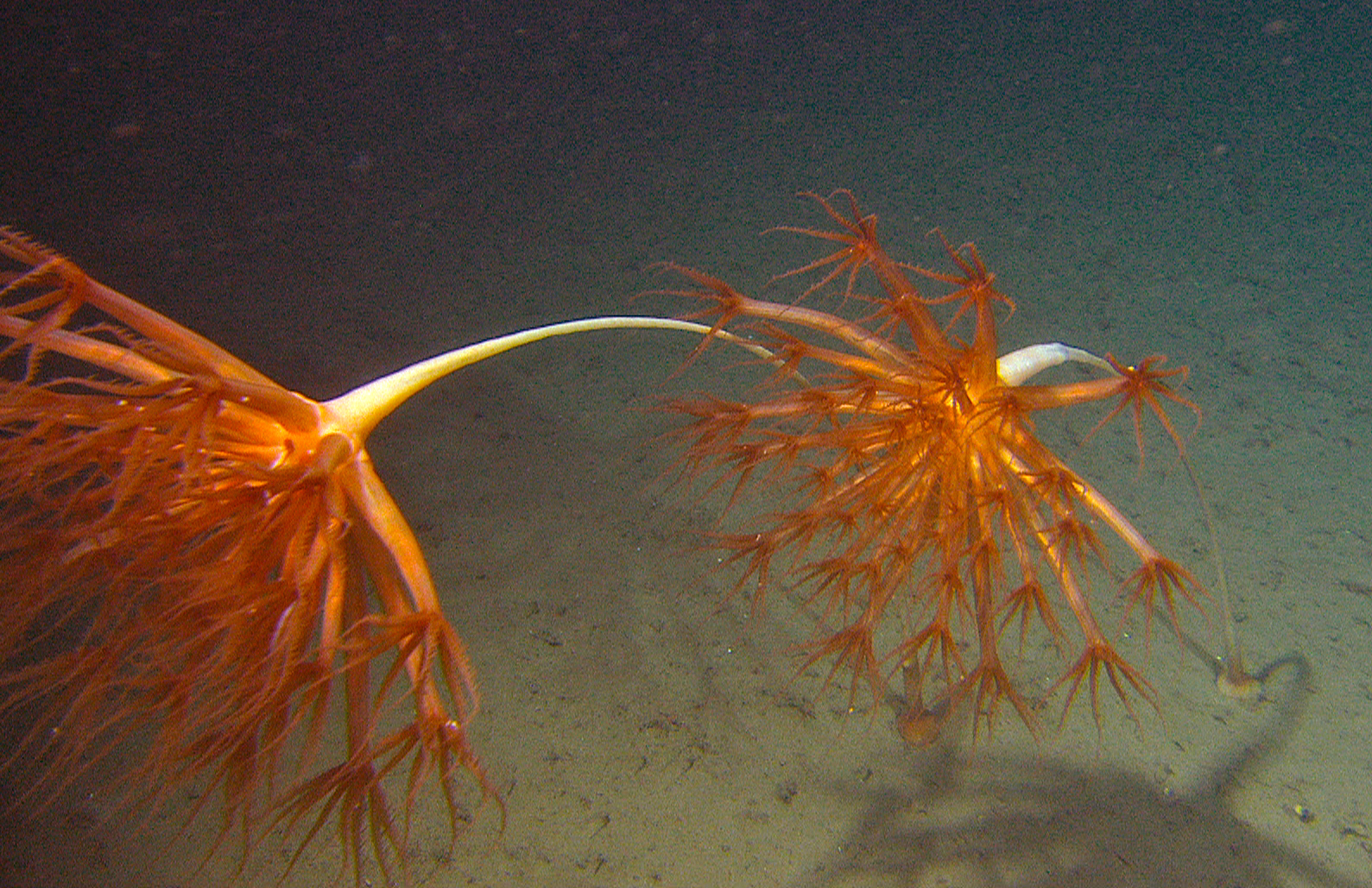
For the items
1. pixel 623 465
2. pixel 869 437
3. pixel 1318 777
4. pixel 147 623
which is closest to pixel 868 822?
pixel 869 437

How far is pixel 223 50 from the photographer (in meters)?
7.59

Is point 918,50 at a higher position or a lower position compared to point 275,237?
higher

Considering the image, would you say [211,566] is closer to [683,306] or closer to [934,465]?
[934,465]

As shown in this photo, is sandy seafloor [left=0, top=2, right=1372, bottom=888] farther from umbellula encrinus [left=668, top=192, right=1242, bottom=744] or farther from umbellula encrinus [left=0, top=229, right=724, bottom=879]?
umbellula encrinus [left=0, top=229, right=724, bottom=879]

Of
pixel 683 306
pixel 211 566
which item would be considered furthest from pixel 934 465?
pixel 683 306

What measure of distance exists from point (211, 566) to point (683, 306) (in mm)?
3927

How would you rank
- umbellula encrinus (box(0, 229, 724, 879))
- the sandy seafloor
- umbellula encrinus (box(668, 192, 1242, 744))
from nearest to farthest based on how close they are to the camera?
umbellula encrinus (box(0, 229, 724, 879)) → umbellula encrinus (box(668, 192, 1242, 744)) → the sandy seafloor

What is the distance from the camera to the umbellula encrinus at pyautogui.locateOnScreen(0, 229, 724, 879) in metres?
1.77

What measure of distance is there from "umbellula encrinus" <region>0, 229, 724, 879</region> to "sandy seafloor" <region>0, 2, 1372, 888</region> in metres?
1.27

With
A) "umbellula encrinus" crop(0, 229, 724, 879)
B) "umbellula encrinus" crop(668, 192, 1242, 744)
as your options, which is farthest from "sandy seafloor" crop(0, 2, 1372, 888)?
"umbellula encrinus" crop(0, 229, 724, 879)

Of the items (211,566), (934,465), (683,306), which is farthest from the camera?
(683,306)

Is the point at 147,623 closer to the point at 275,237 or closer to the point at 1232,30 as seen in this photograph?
the point at 275,237

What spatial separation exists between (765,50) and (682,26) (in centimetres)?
117

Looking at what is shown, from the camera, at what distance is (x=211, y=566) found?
1.81 metres
